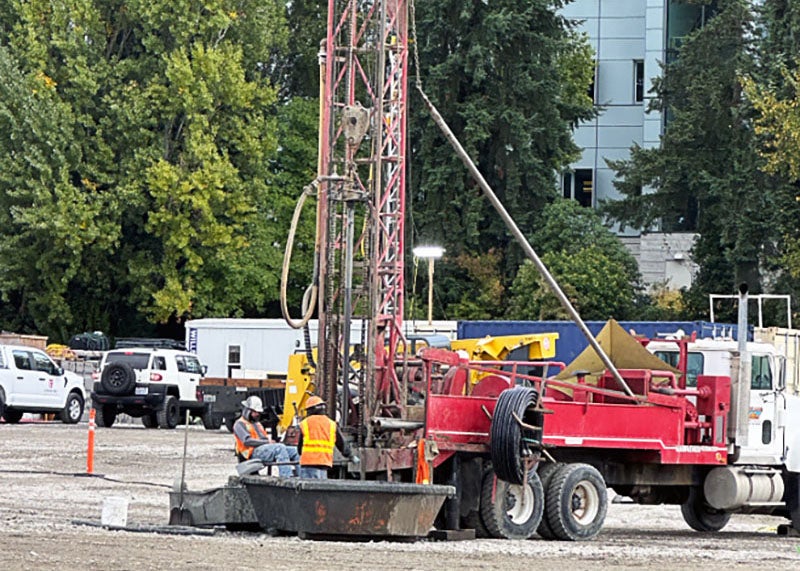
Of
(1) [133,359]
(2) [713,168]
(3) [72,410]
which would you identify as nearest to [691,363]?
(1) [133,359]

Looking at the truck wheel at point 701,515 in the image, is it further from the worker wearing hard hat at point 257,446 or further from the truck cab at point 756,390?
the worker wearing hard hat at point 257,446

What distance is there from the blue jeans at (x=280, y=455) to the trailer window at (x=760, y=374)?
6307mm

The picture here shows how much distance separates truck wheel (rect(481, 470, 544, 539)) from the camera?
68.9 ft

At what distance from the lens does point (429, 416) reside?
21000 millimetres

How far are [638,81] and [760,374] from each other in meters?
47.0

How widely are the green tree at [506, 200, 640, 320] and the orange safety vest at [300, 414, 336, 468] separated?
113 ft

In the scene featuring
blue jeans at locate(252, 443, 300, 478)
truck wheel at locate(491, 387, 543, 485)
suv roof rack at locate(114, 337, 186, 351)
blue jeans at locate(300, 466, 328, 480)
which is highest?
suv roof rack at locate(114, 337, 186, 351)

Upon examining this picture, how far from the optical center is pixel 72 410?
149 ft

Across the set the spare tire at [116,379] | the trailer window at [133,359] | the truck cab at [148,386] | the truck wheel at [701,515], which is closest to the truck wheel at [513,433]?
the truck wheel at [701,515]

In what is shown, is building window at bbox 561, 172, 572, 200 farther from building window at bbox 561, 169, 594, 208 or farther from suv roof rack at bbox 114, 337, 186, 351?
suv roof rack at bbox 114, 337, 186, 351

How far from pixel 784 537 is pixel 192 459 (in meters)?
13.5

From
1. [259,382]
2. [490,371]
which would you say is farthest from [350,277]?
[259,382]

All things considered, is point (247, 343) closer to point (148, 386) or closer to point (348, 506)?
point (148, 386)

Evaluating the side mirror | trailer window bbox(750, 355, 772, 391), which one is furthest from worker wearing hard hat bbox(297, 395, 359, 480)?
the side mirror
